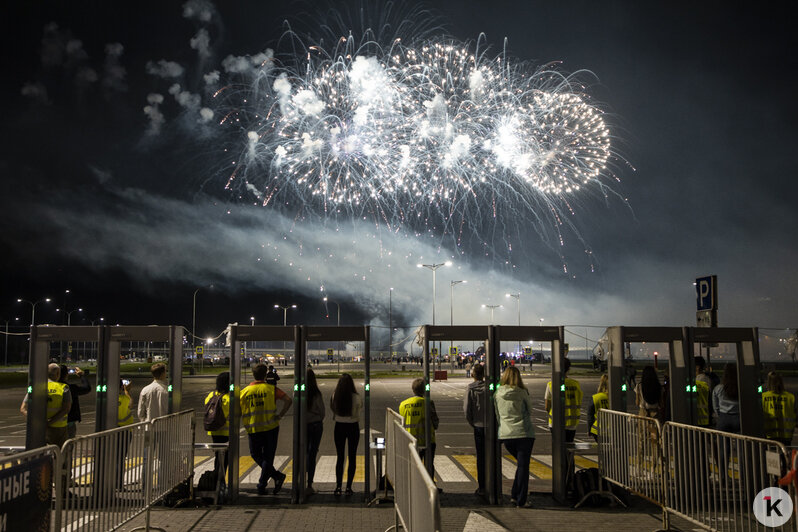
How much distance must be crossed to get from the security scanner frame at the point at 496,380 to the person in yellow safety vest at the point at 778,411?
3.48 meters

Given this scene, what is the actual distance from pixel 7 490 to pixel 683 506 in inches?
260

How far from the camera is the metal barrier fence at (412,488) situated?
3.49 m

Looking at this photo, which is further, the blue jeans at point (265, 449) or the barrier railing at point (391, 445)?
the blue jeans at point (265, 449)

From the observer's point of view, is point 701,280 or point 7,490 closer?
point 7,490

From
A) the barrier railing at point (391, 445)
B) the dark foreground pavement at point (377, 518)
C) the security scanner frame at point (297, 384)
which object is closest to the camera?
the dark foreground pavement at point (377, 518)

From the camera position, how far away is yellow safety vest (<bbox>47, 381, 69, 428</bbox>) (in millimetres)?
9141

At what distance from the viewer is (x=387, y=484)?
878cm

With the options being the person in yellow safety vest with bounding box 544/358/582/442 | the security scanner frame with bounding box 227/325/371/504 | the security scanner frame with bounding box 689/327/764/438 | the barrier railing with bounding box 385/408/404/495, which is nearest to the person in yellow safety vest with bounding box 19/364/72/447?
the security scanner frame with bounding box 227/325/371/504

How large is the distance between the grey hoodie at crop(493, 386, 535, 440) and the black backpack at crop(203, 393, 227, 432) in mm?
4204

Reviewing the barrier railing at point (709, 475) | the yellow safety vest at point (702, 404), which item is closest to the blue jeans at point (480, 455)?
the barrier railing at point (709, 475)

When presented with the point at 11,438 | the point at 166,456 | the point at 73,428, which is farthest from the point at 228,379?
the point at 11,438

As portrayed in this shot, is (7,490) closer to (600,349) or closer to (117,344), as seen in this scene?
(117,344)

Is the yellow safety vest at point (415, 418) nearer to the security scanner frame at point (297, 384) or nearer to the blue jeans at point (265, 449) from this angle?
the security scanner frame at point (297, 384)

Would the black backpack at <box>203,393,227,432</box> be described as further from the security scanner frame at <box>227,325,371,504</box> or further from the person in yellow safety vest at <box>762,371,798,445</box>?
the person in yellow safety vest at <box>762,371,798,445</box>
